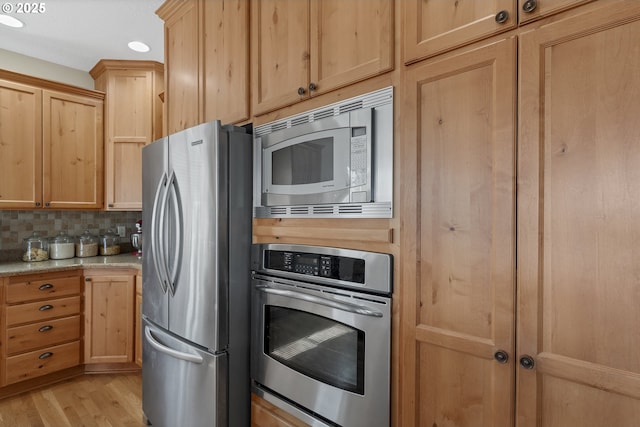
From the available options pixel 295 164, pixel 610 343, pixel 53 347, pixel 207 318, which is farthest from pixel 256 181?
pixel 53 347

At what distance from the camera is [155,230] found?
1.94 metres

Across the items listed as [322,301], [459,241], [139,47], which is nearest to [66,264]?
[139,47]

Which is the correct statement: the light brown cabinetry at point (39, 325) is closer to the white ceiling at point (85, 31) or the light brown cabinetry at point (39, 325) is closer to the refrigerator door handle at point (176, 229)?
the refrigerator door handle at point (176, 229)

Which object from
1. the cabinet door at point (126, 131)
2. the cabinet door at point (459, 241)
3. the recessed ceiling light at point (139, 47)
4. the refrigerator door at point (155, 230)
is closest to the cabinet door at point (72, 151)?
the cabinet door at point (126, 131)

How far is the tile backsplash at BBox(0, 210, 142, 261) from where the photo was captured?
3104 millimetres

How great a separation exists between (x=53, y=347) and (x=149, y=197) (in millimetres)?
1789

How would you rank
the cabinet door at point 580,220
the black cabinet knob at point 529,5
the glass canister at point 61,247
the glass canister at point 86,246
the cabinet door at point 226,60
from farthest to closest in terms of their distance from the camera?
the glass canister at point 86,246 < the glass canister at point 61,247 < the cabinet door at point 226,60 < the black cabinet knob at point 529,5 < the cabinet door at point 580,220

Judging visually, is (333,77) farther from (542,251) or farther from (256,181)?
(542,251)

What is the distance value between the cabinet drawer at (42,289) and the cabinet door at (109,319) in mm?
102

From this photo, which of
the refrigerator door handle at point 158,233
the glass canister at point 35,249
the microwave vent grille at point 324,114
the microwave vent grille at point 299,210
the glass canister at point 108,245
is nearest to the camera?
the microwave vent grille at point 324,114

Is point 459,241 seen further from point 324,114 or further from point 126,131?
point 126,131

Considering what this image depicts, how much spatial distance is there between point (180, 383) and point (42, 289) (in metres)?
1.75

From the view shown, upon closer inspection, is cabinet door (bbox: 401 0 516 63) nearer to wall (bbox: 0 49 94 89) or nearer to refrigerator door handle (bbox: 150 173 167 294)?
refrigerator door handle (bbox: 150 173 167 294)

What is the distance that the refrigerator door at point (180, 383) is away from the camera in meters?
1.59
